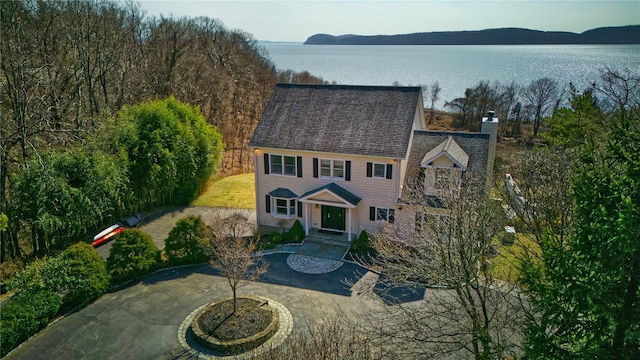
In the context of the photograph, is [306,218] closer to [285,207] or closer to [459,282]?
[285,207]

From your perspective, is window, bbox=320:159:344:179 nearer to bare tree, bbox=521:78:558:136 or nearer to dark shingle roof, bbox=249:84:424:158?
dark shingle roof, bbox=249:84:424:158

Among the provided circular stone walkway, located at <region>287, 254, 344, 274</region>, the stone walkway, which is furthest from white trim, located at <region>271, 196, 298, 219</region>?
circular stone walkway, located at <region>287, 254, 344, 274</region>

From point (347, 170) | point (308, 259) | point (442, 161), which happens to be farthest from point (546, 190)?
point (308, 259)

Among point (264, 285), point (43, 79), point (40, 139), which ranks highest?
point (43, 79)

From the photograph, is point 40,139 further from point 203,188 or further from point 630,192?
point 630,192

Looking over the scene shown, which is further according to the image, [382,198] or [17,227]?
[382,198]

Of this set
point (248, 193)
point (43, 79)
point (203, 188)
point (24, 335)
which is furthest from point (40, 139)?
point (248, 193)
